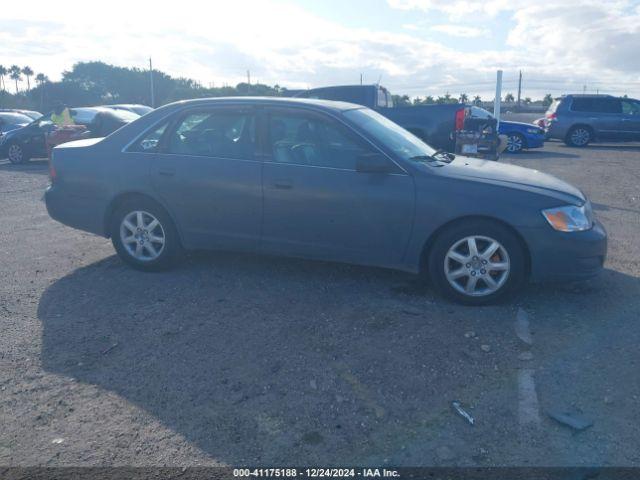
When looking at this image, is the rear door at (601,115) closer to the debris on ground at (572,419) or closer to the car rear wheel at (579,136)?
the car rear wheel at (579,136)

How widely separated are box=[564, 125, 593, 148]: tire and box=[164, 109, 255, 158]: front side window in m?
19.3

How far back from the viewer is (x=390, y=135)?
5.59m

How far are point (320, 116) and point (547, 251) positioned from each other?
217 cm

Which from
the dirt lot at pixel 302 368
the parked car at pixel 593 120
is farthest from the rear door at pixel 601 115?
the dirt lot at pixel 302 368

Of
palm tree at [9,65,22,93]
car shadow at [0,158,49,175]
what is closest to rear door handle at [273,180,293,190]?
car shadow at [0,158,49,175]

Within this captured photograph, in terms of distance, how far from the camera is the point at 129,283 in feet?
18.3

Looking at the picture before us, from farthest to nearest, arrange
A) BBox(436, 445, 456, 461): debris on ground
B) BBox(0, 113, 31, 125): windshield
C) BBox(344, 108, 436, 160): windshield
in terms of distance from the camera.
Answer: BBox(0, 113, 31, 125): windshield
BBox(344, 108, 436, 160): windshield
BBox(436, 445, 456, 461): debris on ground

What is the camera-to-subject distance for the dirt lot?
3109 mm

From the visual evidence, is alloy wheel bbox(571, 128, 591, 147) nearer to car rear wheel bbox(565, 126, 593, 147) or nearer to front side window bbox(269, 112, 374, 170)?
car rear wheel bbox(565, 126, 593, 147)

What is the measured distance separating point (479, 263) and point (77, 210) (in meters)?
3.78

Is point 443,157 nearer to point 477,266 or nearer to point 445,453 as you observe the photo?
point 477,266

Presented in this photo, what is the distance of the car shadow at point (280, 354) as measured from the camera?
3217mm

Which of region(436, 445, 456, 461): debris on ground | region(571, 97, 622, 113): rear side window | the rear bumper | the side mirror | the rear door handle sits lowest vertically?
region(436, 445, 456, 461): debris on ground

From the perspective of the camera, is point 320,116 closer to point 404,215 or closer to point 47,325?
point 404,215
